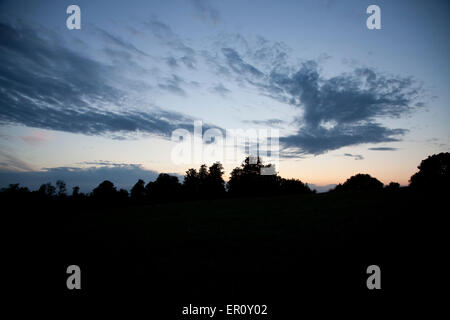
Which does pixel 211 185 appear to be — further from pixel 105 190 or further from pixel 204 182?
pixel 105 190

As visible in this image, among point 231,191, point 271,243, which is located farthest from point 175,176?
point 271,243

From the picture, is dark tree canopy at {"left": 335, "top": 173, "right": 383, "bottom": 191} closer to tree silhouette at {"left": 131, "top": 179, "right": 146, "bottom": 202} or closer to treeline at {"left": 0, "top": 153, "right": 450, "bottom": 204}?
treeline at {"left": 0, "top": 153, "right": 450, "bottom": 204}

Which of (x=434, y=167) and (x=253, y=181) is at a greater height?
(x=434, y=167)

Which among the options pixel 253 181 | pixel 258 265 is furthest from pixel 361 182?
pixel 258 265

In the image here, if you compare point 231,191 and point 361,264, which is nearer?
point 361,264

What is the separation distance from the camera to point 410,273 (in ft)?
23.7

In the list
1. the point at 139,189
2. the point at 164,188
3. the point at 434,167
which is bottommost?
the point at 139,189

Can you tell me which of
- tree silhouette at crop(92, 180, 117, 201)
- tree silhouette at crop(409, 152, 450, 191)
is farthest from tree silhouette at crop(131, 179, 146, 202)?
tree silhouette at crop(409, 152, 450, 191)

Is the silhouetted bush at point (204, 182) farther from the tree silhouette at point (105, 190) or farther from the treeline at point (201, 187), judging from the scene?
the tree silhouette at point (105, 190)

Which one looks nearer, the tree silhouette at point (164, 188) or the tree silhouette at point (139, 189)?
the tree silhouette at point (164, 188)

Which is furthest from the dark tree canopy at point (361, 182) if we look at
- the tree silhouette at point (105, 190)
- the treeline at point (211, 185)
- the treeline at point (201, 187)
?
the tree silhouette at point (105, 190)

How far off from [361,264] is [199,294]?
683 centimetres

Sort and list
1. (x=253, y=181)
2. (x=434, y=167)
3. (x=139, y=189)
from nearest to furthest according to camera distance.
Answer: (x=434, y=167), (x=253, y=181), (x=139, y=189)
